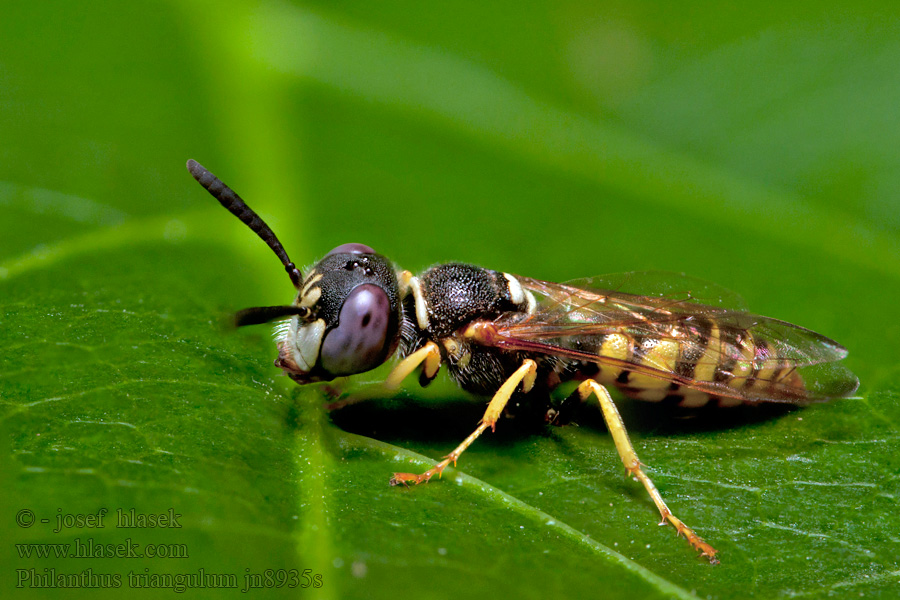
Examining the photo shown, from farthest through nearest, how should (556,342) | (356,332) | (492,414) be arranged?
(556,342)
(492,414)
(356,332)

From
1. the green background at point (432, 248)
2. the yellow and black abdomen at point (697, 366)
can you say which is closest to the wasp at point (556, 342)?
the yellow and black abdomen at point (697, 366)

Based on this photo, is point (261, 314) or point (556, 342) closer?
point (261, 314)

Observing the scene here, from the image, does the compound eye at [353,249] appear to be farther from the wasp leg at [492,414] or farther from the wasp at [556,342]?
the wasp leg at [492,414]

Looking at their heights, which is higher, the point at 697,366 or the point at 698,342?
the point at 698,342

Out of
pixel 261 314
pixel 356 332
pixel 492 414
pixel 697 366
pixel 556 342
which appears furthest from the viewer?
pixel 556 342

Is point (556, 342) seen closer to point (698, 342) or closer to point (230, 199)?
point (698, 342)

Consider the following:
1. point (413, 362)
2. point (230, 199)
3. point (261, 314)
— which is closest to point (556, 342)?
point (413, 362)

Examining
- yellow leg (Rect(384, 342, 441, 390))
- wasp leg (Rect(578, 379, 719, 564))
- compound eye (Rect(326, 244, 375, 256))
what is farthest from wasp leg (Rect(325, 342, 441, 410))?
wasp leg (Rect(578, 379, 719, 564))

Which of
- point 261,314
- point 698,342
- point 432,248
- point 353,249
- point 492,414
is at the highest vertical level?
point 432,248
